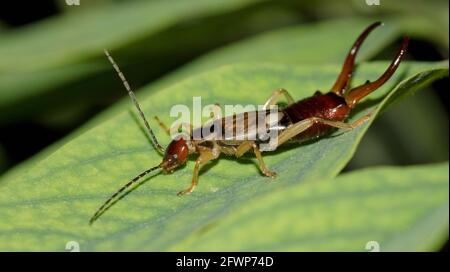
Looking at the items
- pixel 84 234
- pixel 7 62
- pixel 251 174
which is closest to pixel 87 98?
pixel 7 62

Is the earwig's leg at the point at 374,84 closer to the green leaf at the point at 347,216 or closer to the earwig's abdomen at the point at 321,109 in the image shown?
the earwig's abdomen at the point at 321,109

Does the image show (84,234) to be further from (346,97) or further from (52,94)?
(52,94)

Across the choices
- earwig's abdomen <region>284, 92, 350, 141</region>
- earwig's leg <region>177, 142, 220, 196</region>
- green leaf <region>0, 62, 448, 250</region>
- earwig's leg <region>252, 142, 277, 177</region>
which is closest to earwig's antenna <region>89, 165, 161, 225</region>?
green leaf <region>0, 62, 448, 250</region>

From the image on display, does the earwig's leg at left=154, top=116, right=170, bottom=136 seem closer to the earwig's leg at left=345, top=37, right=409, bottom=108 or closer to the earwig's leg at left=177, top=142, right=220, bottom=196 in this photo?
the earwig's leg at left=177, top=142, right=220, bottom=196

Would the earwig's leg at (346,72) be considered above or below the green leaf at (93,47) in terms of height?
below

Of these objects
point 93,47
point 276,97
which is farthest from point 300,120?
point 93,47

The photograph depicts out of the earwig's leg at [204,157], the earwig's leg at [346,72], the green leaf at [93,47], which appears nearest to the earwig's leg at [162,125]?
the earwig's leg at [204,157]

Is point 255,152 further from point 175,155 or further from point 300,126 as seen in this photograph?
point 175,155
